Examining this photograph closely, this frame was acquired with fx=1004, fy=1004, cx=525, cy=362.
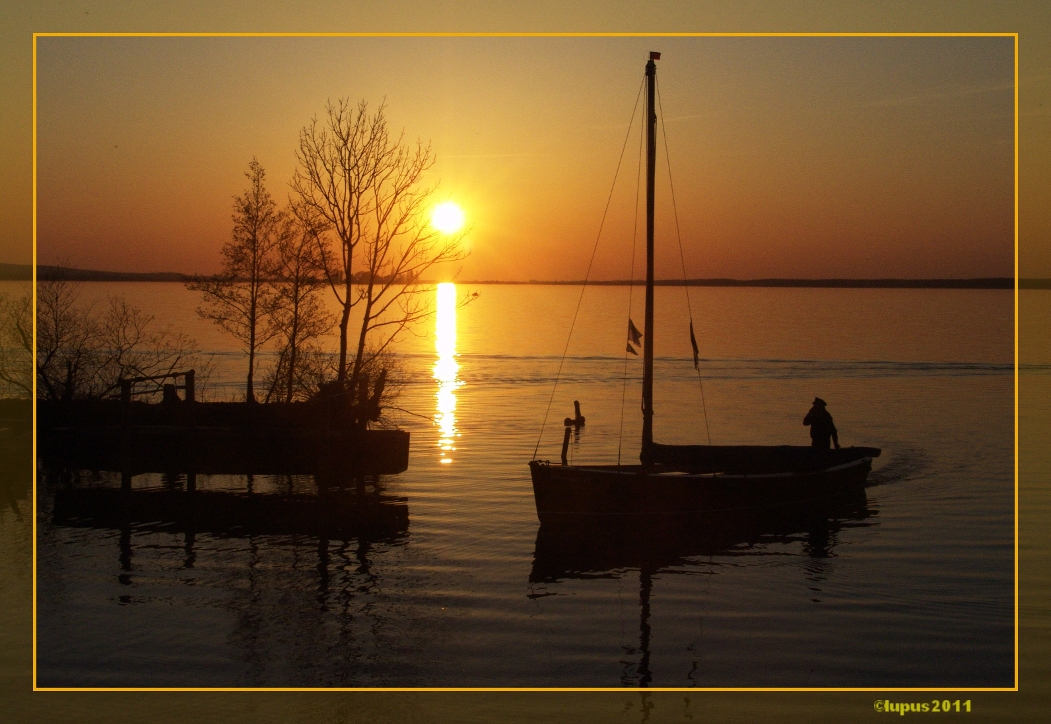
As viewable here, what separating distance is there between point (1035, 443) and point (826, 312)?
114 meters

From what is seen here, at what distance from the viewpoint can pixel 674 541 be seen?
21.4 meters

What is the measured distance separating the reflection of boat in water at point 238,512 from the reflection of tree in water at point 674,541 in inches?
152

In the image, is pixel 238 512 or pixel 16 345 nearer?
pixel 238 512

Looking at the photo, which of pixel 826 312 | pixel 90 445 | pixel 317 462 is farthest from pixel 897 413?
pixel 826 312

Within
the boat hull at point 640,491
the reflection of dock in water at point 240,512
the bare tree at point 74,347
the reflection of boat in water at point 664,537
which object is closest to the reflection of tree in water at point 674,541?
the reflection of boat in water at point 664,537

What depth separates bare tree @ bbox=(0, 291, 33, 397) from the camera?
95.7ft

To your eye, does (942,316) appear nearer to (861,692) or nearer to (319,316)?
(319,316)

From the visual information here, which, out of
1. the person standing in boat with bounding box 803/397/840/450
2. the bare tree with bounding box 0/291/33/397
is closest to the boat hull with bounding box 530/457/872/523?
the person standing in boat with bounding box 803/397/840/450

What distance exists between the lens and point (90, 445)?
27672mm

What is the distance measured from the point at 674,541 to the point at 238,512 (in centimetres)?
1045

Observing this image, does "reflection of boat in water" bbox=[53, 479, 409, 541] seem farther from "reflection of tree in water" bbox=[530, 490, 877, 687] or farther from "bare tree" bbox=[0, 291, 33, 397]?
"bare tree" bbox=[0, 291, 33, 397]

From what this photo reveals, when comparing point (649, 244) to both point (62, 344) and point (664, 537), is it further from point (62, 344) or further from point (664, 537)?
point (62, 344)

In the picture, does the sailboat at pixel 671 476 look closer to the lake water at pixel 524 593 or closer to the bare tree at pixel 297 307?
the lake water at pixel 524 593

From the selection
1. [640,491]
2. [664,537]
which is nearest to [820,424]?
[664,537]
